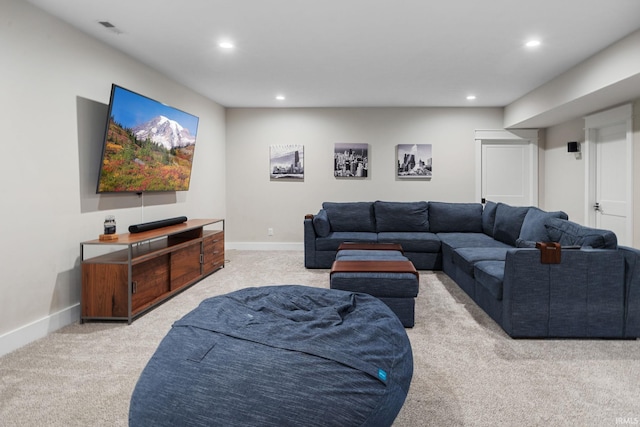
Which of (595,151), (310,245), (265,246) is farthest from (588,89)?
(265,246)

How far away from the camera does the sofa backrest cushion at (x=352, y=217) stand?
5637 millimetres

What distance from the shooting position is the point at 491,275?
117 inches

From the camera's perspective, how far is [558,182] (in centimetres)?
587

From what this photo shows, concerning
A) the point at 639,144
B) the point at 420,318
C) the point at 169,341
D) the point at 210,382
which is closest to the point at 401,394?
the point at 210,382

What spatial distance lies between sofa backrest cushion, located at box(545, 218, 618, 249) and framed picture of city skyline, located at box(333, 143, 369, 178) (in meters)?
3.35

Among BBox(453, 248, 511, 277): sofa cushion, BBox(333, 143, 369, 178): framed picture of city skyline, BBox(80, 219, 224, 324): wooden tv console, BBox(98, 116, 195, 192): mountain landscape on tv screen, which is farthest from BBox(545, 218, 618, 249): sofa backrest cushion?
BBox(98, 116, 195, 192): mountain landscape on tv screen

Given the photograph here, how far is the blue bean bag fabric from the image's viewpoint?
1.31 metres

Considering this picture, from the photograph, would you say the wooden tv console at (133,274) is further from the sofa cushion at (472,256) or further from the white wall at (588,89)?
the white wall at (588,89)

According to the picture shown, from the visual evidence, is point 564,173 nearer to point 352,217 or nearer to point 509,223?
point 509,223

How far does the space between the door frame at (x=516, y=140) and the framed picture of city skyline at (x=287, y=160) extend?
3026 mm

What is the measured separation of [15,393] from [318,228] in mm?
3588

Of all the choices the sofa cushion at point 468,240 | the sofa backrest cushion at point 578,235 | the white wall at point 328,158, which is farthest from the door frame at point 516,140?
the sofa backrest cushion at point 578,235

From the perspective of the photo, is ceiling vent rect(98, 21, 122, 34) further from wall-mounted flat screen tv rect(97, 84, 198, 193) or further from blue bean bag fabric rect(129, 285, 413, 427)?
blue bean bag fabric rect(129, 285, 413, 427)

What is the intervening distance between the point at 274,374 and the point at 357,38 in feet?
9.93
